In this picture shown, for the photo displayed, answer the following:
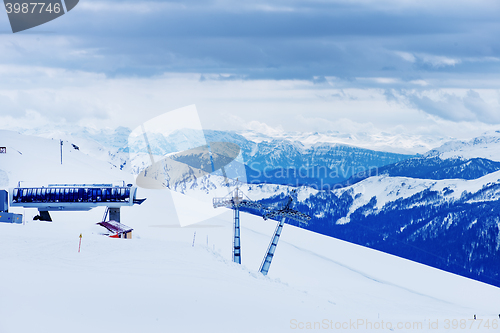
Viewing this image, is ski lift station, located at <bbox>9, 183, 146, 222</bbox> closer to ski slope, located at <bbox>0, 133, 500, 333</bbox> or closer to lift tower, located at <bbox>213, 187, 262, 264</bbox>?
lift tower, located at <bbox>213, 187, 262, 264</bbox>

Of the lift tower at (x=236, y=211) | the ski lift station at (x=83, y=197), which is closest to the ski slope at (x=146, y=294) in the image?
the lift tower at (x=236, y=211)

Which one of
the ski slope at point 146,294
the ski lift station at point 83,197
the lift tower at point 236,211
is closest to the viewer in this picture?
the ski slope at point 146,294

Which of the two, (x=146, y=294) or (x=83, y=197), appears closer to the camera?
(x=146, y=294)

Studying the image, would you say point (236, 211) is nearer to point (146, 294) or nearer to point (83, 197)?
point (83, 197)

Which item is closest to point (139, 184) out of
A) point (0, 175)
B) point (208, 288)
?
point (0, 175)

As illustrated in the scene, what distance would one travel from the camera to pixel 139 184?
564 feet

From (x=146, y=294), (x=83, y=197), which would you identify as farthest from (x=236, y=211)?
(x=146, y=294)

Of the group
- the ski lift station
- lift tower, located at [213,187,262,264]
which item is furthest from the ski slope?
the ski lift station

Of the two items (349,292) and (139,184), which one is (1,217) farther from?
(139,184)

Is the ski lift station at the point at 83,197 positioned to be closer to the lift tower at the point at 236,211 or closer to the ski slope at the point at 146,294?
the lift tower at the point at 236,211

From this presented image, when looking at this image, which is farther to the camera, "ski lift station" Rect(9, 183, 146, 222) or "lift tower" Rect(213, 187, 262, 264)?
"ski lift station" Rect(9, 183, 146, 222)

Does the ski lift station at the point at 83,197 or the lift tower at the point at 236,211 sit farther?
the ski lift station at the point at 83,197

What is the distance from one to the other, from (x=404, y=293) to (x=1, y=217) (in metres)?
67.6

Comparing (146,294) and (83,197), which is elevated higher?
(146,294)
